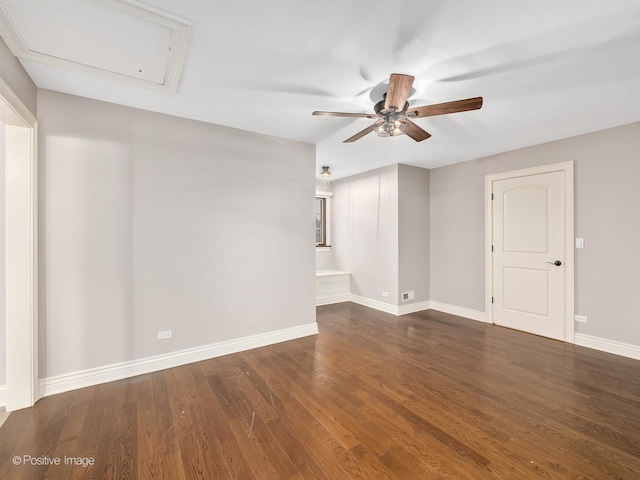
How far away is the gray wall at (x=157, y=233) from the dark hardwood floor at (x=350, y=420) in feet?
1.45

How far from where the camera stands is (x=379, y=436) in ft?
5.88

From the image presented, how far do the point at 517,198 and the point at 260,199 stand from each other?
355 cm

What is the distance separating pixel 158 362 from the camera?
2686 mm

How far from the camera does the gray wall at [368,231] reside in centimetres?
469

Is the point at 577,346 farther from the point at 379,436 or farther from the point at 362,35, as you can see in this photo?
the point at 362,35

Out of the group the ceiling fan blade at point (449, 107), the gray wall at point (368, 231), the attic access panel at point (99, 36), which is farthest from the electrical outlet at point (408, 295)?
the attic access panel at point (99, 36)

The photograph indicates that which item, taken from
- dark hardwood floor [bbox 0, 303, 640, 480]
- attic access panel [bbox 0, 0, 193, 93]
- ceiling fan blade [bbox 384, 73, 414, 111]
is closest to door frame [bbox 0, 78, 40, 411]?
dark hardwood floor [bbox 0, 303, 640, 480]

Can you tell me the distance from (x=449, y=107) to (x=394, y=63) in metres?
0.51

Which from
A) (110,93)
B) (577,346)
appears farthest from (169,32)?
(577,346)

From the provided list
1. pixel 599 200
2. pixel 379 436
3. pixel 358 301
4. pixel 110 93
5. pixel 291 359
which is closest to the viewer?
pixel 379 436

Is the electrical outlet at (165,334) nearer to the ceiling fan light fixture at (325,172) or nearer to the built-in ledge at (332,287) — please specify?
the built-in ledge at (332,287)

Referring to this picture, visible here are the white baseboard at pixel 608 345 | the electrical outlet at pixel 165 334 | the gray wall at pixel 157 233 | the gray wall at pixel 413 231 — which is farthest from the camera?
the gray wall at pixel 413 231

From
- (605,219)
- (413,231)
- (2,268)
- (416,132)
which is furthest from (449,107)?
(2,268)

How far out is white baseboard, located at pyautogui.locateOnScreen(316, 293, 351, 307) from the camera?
205 inches
